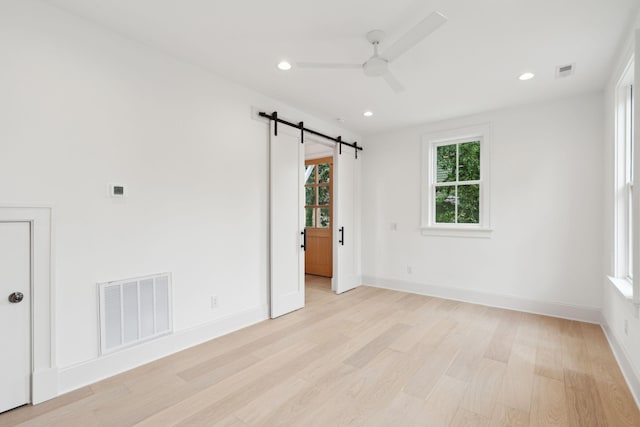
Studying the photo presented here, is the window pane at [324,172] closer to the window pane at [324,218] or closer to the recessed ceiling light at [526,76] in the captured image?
the window pane at [324,218]

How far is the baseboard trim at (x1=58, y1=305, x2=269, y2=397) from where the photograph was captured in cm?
220

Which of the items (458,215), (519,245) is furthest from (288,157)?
(519,245)

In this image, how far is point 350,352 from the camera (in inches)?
111

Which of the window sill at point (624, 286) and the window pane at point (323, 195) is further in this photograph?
the window pane at point (323, 195)

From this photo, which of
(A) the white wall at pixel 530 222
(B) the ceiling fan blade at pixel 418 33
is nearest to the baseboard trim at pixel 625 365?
(A) the white wall at pixel 530 222

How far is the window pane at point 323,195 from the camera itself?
6084mm

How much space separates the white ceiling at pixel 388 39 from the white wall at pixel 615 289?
0.45 ft

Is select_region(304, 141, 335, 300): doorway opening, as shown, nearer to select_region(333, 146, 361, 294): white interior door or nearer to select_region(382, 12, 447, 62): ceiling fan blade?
select_region(333, 146, 361, 294): white interior door

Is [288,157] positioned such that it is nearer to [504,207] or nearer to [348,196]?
[348,196]

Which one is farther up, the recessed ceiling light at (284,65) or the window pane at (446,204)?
the recessed ceiling light at (284,65)

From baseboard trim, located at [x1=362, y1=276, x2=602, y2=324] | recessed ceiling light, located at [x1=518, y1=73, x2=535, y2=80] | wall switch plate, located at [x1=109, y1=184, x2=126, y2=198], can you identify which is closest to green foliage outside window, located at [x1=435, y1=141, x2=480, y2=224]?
baseboard trim, located at [x1=362, y1=276, x2=602, y2=324]

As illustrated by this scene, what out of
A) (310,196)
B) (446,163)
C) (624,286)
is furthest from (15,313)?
(446,163)

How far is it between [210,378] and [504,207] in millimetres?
4043

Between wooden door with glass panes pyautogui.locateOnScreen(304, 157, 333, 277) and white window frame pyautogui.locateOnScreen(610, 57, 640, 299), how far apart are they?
4.00 metres
